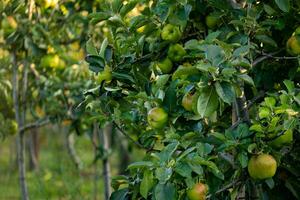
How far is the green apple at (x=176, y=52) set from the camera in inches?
88.4

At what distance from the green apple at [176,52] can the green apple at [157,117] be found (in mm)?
231

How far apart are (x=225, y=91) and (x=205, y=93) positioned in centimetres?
7

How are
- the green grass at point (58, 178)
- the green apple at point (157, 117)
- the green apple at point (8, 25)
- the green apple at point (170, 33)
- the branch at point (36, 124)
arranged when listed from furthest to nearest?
the green grass at point (58, 178) → the branch at point (36, 124) → the green apple at point (8, 25) → the green apple at point (170, 33) → the green apple at point (157, 117)

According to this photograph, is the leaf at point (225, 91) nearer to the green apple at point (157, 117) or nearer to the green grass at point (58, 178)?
the green apple at point (157, 117)

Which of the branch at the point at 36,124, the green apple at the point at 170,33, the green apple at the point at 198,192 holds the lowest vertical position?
the branch at the point at 36,124

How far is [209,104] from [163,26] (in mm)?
551

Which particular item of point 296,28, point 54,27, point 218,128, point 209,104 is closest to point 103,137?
point 54,27

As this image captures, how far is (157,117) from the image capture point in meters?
2.10

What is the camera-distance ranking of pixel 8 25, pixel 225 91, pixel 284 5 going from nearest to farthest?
pixel 225 91 < pixel 284 5 < pixel 8 25

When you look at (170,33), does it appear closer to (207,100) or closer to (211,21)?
(211,21)

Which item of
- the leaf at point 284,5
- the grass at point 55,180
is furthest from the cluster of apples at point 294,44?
the grass at point 55,180

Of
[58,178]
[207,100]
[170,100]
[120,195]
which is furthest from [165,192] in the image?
[58,178]

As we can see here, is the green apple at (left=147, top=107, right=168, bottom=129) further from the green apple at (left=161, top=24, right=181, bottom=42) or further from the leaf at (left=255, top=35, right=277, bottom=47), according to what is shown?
the leaf at (left=255, top=35, right=277, bottom=47)

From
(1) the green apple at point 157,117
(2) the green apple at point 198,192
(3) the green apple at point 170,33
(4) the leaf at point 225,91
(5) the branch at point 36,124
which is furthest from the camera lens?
(5) the branch at point 36,124
